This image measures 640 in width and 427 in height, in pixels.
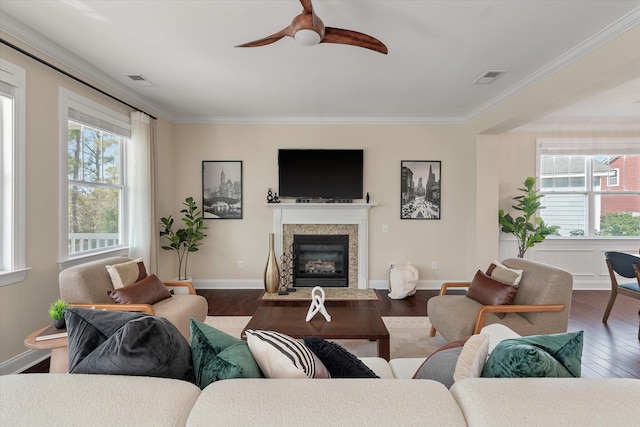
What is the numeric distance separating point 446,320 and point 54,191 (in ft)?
12.1

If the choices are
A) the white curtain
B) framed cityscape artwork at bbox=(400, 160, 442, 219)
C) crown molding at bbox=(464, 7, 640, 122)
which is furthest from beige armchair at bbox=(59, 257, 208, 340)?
crown molding at bbox=(464, 7, 640, 122)

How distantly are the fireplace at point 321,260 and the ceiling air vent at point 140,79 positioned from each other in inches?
111

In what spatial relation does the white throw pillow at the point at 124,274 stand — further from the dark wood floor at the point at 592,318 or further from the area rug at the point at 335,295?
the area rug at the point at 335,295

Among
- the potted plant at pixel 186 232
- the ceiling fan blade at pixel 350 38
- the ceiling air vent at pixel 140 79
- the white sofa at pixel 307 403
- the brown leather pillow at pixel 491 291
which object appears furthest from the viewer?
the potted plant at pixel 186 232

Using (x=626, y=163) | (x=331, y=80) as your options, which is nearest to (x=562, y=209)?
(x=626, y=163)

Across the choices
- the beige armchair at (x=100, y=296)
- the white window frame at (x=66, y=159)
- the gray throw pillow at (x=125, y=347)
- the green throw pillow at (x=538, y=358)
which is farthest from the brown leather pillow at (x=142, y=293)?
the green throw pillow at (x=538, y=358)

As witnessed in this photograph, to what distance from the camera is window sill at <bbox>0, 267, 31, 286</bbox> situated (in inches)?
94.2

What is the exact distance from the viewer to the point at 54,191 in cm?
286

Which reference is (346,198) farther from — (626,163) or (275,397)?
(626,163)

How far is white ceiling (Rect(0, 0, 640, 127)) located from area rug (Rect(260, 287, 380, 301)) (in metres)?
2.72

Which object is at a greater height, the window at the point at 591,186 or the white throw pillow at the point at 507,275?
the window at the point at 591,186

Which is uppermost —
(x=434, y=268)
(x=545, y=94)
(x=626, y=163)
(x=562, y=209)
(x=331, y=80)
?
(x=331, y=80)

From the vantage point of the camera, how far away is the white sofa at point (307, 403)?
0.77 metres

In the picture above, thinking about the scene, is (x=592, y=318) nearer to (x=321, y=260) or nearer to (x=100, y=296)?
(x=321, y=260)
